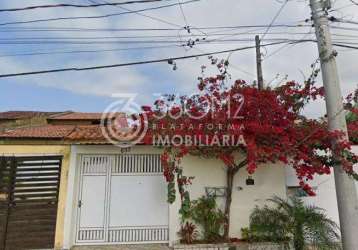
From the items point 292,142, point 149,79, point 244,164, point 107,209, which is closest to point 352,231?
point 292,142

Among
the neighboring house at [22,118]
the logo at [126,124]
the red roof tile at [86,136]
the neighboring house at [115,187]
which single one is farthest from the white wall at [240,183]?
the neighboring house at [22,118]

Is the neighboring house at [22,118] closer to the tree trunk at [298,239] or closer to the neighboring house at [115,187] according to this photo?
the neighboring house at [115,187]

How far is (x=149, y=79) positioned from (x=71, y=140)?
3837 mm

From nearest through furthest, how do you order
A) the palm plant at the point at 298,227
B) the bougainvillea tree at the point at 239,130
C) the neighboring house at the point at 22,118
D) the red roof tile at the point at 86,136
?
the palm plant at the point at 298,227
the bougainvillea tree at the point at 239,130
the red roof tile at the point at 86,136
the neighboring house at the point at 22,118

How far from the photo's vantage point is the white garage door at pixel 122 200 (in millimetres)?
8883

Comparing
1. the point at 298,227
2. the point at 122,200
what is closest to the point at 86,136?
the point at 122,200

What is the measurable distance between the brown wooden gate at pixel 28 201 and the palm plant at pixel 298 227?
20.5 feet

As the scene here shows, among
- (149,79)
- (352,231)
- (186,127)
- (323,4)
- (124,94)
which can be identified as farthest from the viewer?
(149,79)

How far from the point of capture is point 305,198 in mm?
9398

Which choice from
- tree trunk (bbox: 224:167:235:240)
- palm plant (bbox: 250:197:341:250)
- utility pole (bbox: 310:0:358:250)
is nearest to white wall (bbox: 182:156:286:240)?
tree trunk (bbox: 224:167:235:240)

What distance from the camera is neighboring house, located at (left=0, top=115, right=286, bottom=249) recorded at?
8.80 metres

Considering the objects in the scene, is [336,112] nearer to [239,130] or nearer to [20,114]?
[239,130]

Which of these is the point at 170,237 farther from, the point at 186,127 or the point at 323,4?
the point at 323,4

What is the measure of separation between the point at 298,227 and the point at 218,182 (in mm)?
2717
